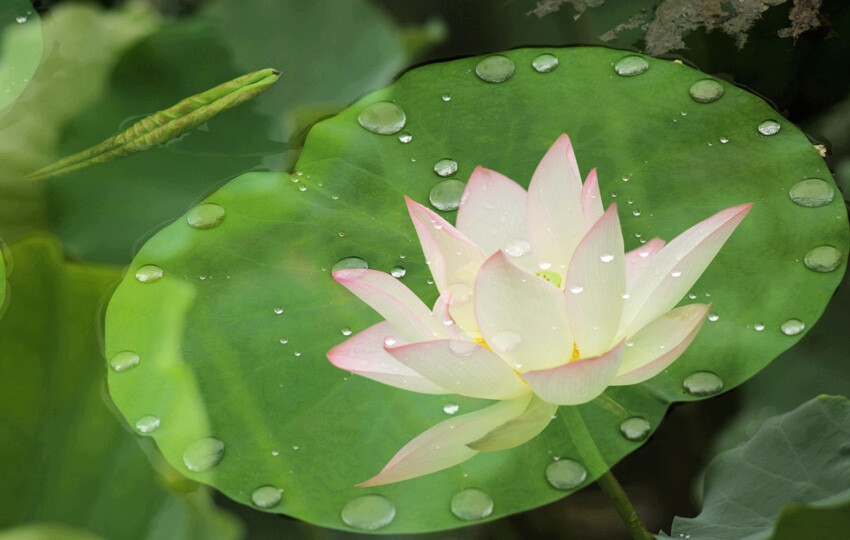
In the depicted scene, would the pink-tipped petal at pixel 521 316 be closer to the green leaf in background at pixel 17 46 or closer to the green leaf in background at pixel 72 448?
the green leaf in background at pixel 72 448

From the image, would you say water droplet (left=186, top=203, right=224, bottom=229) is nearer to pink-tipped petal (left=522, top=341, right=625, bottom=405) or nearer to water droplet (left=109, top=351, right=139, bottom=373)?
water droplet (left=109, top=351, right=139, bottom=373)

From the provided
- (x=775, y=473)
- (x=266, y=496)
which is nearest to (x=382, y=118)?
(x=266, y=496)

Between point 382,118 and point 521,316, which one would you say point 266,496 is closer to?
point 521,316

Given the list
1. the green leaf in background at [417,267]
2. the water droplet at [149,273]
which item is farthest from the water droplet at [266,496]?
the water droplet at [149,273]

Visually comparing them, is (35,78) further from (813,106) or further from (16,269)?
(813,106)

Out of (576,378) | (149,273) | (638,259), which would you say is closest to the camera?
(576,378)

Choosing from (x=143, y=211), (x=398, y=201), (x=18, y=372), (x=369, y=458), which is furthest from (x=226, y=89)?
(x=369, y=458)
